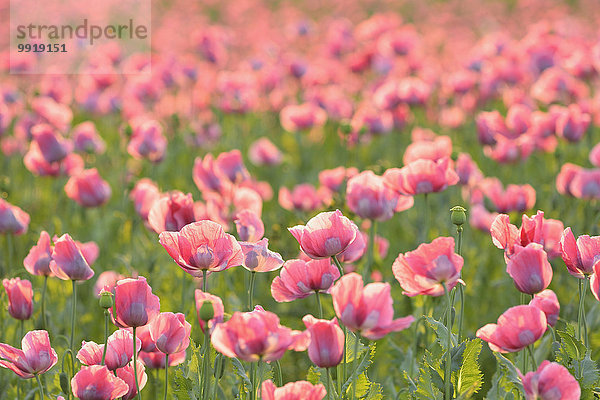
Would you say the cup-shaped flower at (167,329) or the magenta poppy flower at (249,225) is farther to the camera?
the magenta poppy flower at (249,225)

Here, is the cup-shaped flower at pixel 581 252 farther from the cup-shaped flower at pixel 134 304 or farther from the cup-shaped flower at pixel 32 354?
the cup-shaped flower at pixel 32 354

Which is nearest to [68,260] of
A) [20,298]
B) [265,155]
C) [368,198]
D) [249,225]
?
[20,298]

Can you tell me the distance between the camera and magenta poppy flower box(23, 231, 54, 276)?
6.61 feet

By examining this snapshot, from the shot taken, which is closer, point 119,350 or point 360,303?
point 360,303

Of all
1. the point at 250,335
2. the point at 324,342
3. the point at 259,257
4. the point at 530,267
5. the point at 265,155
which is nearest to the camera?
the point at 250,335

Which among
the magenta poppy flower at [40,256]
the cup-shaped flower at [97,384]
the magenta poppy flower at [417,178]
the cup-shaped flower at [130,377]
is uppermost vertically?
the magenta poppy flower at [417,178]

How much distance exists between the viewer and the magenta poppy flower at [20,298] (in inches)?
75.6

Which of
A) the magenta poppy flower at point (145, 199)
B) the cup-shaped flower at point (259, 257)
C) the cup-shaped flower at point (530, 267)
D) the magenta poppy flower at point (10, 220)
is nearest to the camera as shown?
the cup-shaped flower at point (530, 267)

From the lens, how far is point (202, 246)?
1.57 meters

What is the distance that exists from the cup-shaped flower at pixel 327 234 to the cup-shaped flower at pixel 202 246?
14 centimetres

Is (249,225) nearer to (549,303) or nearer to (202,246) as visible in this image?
(202,246)

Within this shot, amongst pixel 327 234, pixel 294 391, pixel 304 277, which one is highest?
pixel 327 234

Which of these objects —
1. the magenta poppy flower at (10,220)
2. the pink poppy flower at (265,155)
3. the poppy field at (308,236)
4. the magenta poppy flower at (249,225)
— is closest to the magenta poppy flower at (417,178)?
the poppy field at (308,236)

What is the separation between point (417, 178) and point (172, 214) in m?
0.70
